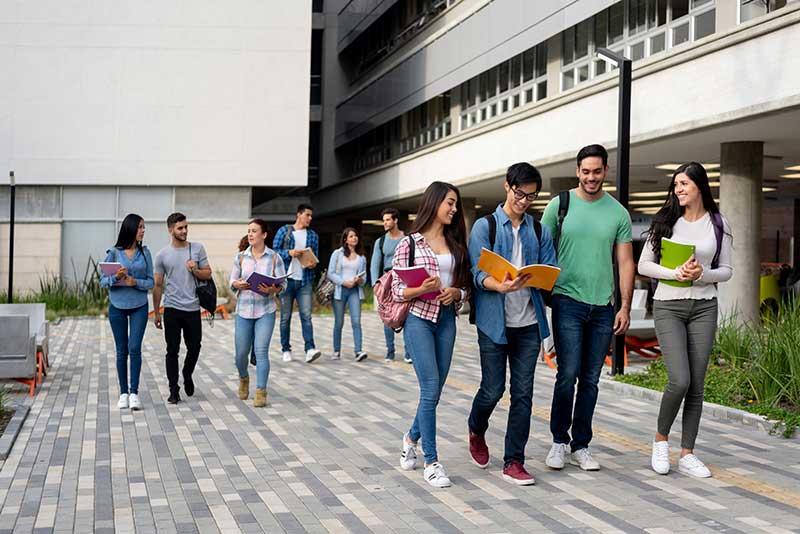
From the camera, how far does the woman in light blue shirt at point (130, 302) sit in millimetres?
9555

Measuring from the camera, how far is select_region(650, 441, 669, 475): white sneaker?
21.9ft

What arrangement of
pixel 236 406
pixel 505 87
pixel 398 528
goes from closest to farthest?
pixel 398 528
pixel 236 406
pixel 505 87

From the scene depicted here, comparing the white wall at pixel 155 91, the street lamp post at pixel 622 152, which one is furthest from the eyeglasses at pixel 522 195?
the white wall at pixel 155 91

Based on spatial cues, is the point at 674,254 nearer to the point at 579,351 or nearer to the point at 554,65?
the point at 579,351

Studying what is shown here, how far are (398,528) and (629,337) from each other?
887cm

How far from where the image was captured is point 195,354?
10.3 m

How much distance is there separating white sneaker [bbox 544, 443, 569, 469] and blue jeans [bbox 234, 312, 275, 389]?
370 cm

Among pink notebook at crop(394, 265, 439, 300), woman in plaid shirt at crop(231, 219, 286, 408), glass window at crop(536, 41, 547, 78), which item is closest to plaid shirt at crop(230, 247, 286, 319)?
woman in plaid shirt at crop(231, 219, 286, 408)

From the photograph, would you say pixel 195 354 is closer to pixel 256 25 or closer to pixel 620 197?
pixel 620 197

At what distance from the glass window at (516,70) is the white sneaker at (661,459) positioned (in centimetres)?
2071

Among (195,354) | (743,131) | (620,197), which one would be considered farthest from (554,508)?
(743,131)

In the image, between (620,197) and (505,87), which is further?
(505,87)

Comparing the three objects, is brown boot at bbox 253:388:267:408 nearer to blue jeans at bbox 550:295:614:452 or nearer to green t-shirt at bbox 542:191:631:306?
blue jeans at bbox 550:295:614:452

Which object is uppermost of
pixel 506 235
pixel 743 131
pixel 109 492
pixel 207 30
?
pixel 207 30
